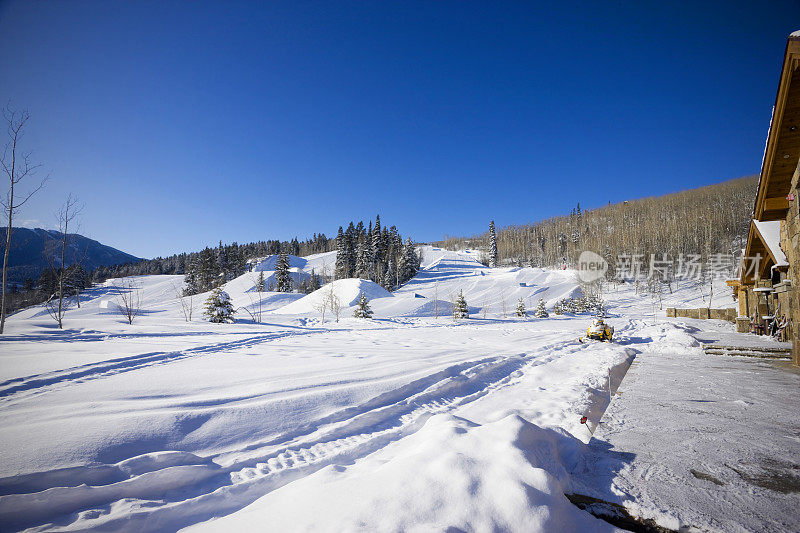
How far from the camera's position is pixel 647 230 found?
7531 centimetres

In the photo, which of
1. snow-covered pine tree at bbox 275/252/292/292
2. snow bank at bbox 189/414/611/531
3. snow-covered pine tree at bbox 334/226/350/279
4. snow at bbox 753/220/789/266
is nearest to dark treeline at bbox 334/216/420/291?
snow-covered pine tree at bbox 334/226/350/279

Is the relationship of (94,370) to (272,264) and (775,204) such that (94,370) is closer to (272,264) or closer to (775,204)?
(775,204)

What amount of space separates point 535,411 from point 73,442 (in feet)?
19.6

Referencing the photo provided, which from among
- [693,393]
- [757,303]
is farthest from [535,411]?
[757,303]

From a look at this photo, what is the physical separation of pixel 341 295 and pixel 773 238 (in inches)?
1209

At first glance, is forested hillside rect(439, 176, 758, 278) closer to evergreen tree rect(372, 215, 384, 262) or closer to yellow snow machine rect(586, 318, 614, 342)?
evergreen tree rect(372, 215, 384, 262)

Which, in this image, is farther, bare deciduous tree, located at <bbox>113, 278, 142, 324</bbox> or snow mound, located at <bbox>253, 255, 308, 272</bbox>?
snow mound, located at <bbox>253, 255, 308, 272</bbox>

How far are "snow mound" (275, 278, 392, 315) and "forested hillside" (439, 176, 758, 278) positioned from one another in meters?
57.6

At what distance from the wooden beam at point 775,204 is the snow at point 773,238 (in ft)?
4.94

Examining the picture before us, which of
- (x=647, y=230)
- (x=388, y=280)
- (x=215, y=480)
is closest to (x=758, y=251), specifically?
(x=215, y=480)

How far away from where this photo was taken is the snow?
28.4 ft

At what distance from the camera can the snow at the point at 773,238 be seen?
8.66 meters

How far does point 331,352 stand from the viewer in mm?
9219

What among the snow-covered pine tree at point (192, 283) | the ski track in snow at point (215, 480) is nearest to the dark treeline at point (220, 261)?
the snow-covered pine tree at point (192, 283)
